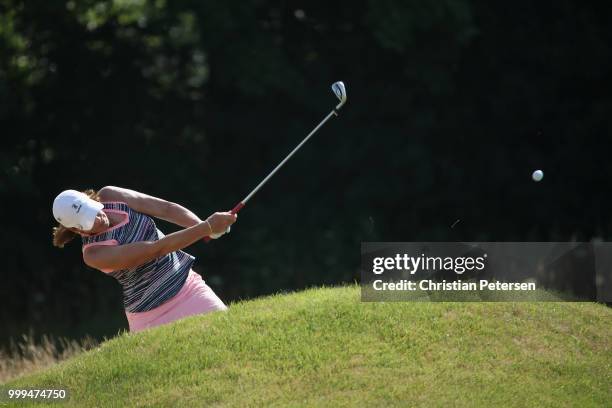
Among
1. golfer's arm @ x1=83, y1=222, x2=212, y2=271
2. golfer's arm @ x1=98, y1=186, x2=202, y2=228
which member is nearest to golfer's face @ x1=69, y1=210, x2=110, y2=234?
golfer's arm @ x1=83, y1=222, x2=212, y2=271

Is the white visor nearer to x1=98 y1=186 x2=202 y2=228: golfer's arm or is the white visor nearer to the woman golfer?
the woman golfer

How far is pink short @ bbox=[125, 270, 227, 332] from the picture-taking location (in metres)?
7.04

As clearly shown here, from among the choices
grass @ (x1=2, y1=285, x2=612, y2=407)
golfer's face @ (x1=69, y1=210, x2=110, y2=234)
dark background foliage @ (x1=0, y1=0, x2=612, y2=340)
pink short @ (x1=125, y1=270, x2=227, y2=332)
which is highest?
dark background foliage @ (x1=0, y1=0, x2=612, y2=340)

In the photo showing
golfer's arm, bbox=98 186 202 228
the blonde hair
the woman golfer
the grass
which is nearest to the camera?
the grass

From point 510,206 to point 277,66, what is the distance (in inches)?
191

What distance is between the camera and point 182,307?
23.2ft

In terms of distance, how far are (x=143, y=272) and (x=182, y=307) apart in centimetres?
42

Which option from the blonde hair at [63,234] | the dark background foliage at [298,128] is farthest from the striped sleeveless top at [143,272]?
the dark background foliage at [298,128]

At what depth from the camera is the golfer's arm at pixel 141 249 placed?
6535mm

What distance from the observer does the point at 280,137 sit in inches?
711

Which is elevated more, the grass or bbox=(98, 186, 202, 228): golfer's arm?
bbox=(98, 186, 202, 228): golfer's arm

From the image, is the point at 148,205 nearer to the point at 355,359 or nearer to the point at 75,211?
the point at 75,211

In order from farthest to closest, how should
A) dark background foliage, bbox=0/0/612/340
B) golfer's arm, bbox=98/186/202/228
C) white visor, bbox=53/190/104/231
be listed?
1. dark background foliage, bbox=0/0/612/340
2. golfer's arm, bbox=98/186/202/228
3. white visor, bbox=53/190/104/231

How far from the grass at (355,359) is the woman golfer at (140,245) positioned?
0.57ft
